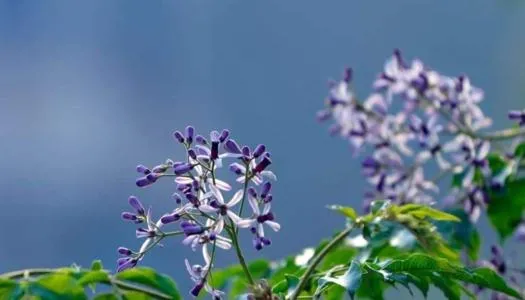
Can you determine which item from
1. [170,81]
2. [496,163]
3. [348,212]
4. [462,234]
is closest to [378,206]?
[348,212]

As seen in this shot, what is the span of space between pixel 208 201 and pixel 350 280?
0.15m

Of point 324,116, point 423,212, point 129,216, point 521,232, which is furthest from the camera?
point 324,116

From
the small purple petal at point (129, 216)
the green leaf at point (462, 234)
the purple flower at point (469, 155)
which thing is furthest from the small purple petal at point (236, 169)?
the purple flower at point (469, 155)

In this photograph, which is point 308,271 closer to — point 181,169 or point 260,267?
point 181,169

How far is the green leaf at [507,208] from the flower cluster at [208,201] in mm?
553

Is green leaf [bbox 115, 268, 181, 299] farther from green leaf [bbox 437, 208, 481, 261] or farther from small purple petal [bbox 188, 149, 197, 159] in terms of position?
green leaf [bbox 437, 208, 481, 261]

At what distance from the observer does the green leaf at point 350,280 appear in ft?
2.93

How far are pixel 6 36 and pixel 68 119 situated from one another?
1.66ft

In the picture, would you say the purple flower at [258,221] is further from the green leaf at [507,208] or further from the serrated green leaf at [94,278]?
the green leaf at [507,208]

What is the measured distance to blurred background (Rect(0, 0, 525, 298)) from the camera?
4.83 m

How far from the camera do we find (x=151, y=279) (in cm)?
104

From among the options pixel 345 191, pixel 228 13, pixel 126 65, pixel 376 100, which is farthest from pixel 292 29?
pixel 376 100

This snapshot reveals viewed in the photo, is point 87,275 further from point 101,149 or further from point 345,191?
point 101,149

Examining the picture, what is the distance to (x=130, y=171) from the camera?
5047 millimetres
